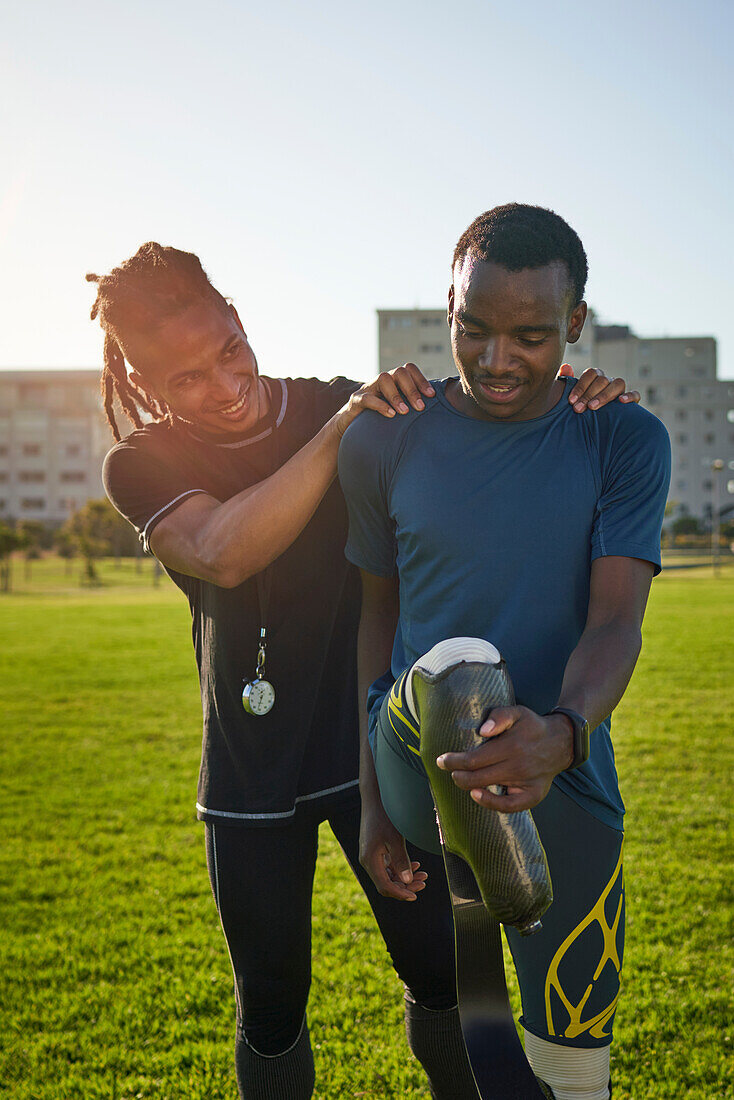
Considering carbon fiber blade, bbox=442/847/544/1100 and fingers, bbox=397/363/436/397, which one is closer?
carbon fiber blade, bbox=442/847/544/1100

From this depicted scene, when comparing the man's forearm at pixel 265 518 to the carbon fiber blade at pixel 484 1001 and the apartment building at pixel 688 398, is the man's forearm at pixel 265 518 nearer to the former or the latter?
the carbon fiber blade at pixel 484 1001

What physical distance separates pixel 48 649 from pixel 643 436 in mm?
14757

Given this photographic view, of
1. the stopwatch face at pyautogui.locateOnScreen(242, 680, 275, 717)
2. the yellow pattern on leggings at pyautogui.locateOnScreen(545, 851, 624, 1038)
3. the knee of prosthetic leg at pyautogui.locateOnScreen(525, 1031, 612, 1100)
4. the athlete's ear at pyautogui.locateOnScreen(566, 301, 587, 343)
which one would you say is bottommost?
the knee of prosthetic leg at pyautogui.locateOnScreen(525, 1031, 612, 1100)

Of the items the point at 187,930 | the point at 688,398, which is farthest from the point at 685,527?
the point at 187,930

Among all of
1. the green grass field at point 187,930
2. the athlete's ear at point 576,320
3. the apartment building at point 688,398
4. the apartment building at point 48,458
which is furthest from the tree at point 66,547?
the athlete's ear at point 576,320

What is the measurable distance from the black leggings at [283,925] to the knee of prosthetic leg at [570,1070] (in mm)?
522

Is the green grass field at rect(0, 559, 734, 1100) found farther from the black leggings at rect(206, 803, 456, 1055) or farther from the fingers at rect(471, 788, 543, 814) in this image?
the fingers at rect(471, 788, 543, 814)

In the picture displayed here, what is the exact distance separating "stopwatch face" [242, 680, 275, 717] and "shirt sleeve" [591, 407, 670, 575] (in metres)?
0.88

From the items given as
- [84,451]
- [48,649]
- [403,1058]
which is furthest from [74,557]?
[403,1058]

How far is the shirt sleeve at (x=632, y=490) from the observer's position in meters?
1.66

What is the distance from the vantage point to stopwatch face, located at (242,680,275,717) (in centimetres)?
219

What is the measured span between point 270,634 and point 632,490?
3.14 ft

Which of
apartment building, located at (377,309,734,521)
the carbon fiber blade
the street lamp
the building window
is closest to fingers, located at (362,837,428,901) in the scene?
the carbon fiber blade

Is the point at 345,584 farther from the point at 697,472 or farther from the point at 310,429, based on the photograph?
the point at 697,472
